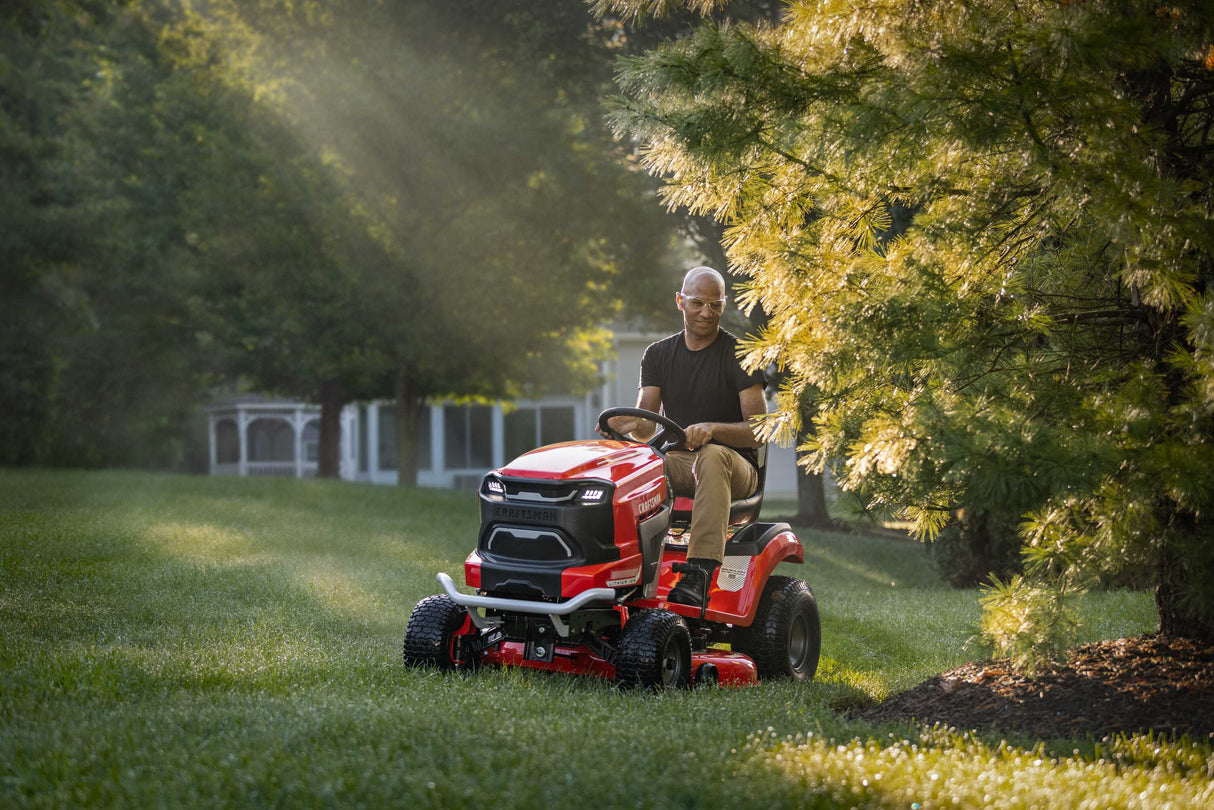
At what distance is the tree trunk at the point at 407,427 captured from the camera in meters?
22.5

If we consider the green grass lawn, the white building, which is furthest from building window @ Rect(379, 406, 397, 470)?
the green grass lawn

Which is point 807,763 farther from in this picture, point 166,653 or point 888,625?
point 888,625

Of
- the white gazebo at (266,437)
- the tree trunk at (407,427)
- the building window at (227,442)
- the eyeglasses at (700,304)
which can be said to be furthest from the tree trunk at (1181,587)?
the building window at (227,442)

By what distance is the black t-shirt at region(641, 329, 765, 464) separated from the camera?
20.1 ft

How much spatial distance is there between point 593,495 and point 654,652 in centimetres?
76

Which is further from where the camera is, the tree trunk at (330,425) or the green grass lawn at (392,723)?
the tree trunk at (330,425)

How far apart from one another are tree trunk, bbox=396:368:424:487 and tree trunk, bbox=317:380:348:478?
5.46 feet

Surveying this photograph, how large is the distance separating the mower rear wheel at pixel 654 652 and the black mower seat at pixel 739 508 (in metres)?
0.82

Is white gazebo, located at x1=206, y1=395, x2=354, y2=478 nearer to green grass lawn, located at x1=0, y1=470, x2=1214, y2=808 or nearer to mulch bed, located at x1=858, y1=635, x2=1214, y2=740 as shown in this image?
green grass lawn, located at x1=0, y1=470, x2=1214, y2=808

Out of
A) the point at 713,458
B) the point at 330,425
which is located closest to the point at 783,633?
the point at 713,458

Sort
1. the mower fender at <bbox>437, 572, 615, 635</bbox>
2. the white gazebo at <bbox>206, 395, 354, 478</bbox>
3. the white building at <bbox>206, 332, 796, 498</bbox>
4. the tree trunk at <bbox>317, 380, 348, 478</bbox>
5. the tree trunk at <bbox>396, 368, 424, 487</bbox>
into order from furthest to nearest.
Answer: the white gazebo at <bbox>206, 395, 354, 478</bbox> → the white building at <bbox>206, 332, 796, 498</bbox> → the tree trunk at <bbox>317, 380, 348, 478</bbox> → the tree trunk at <bbox>396, 368, 424, 487</bbox> → the mower fender at <bbox>437, 572, 615, 635</bbox>

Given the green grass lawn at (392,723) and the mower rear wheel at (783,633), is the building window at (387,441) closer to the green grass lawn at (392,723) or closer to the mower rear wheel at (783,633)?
the green grass lawn at (392,723)

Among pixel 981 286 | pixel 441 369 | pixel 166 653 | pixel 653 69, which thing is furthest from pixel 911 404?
pixel 441 369

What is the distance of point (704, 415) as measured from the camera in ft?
20.2
